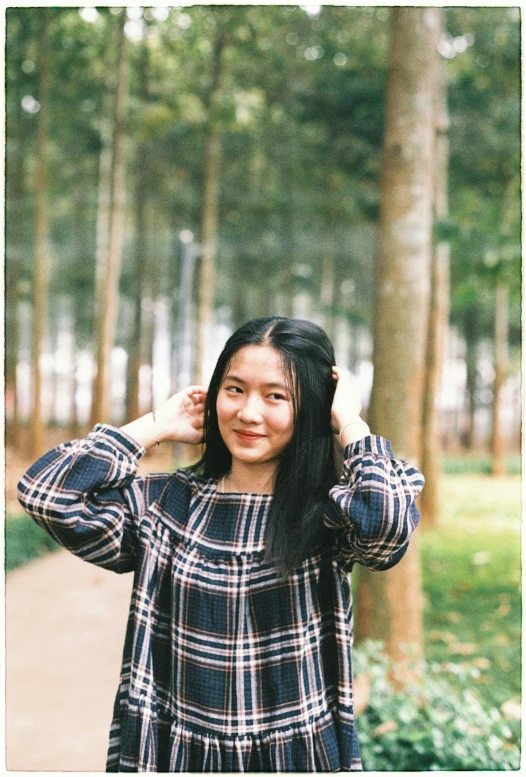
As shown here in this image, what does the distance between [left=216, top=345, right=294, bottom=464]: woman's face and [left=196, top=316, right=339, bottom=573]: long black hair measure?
0.02m

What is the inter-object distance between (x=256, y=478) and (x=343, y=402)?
27 cm

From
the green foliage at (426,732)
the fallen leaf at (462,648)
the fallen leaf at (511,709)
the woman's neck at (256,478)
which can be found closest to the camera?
the woman's neck at (256,478)

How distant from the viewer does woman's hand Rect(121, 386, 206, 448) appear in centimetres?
167

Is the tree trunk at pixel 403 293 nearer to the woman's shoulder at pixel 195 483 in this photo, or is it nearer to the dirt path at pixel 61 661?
the dirt path at pixel 61 661

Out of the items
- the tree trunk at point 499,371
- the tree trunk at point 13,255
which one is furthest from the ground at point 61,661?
the tree trunk at point 499,371

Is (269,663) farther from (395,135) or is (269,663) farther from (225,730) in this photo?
(395,135)

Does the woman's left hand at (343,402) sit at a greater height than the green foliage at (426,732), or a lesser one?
greater

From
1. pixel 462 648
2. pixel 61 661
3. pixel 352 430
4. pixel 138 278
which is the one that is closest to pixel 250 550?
pixel 352 430

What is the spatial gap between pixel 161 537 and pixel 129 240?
15.7m

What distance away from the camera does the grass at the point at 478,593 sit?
17.2 feet

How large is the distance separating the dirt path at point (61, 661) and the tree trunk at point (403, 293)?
163cm

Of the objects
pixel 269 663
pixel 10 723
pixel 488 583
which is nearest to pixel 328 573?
pixel 269 663

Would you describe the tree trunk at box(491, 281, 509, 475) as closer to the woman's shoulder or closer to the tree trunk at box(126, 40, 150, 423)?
the tree trunk at box(126, 40, 150, 423)

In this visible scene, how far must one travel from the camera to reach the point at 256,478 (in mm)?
1636
